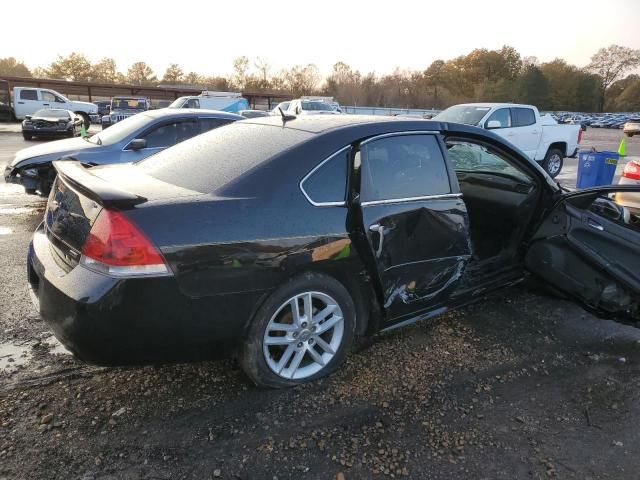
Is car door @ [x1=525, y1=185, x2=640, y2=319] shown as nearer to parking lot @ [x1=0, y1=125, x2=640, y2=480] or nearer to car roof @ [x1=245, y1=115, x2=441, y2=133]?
parking lot @ [x1=0, y1=125, x2=640, y2=480]

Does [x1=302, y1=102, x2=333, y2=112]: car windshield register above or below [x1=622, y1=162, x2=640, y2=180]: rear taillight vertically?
above

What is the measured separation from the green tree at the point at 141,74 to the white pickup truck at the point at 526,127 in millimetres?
76685

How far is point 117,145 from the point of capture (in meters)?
6.66

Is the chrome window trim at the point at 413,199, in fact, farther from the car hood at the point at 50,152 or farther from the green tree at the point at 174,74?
the green tree at the point at 174,74

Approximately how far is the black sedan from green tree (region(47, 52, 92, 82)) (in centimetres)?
8110

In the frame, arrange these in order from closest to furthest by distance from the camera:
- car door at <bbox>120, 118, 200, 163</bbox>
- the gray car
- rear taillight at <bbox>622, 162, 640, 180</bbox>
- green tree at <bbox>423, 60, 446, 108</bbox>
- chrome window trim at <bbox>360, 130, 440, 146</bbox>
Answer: chrome window trim at <bbox>360, 130, 440, 146</bbox>
the gray car
car door at <bbox>120, 118, 200, 163</bbox>
rear taillight at <bbox>622, 162, 640, 180</bbox>
green tree at <bbox>423, 60, 446, 108</bbox>

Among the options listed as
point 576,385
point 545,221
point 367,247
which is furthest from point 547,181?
point 367,247

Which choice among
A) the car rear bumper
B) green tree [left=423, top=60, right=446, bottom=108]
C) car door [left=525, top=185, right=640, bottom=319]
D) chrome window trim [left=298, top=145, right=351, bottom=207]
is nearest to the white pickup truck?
car door [left=525, top=185, right=640, bottom=319]

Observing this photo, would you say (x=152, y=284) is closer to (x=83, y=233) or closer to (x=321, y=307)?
(x=83, y=233)

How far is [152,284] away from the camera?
85.6 inches

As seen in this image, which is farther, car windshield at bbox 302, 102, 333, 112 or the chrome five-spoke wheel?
car windshield at bbox 302, 102, 333, 112

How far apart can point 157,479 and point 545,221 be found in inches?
126

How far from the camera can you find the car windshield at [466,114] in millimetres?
10742

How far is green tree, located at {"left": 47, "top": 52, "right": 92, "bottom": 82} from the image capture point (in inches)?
2844
